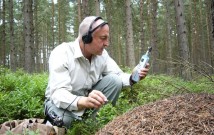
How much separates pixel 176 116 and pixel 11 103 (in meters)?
3.50

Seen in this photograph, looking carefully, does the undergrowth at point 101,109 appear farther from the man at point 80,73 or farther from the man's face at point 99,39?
the man's face at point 99,39

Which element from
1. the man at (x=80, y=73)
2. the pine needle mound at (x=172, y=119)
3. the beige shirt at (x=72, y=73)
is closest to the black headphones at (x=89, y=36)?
the man at (x=80, y=73)

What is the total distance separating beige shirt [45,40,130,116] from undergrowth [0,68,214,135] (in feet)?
1.16

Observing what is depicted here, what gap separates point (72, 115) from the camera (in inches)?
159

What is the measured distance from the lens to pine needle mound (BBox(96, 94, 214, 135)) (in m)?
2.36

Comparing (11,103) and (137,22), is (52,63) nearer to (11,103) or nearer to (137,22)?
(11,103)

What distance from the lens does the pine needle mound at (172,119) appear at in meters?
2.36

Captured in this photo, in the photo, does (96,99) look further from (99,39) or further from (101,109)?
(101,109)

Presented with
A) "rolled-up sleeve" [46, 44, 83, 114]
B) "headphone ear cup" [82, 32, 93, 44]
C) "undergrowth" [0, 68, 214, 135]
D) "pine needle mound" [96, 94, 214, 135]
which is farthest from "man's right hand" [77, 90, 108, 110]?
"headphone ear cup" [82, 32, 93, 44]

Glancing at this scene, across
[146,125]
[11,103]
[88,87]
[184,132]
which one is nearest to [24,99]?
[11,103]

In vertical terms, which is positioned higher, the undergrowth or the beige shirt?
the beige shirt

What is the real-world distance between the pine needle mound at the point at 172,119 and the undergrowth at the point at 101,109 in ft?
2.42

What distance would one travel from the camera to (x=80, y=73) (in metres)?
4.14

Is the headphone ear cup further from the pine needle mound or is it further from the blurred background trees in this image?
the pine needle mound
